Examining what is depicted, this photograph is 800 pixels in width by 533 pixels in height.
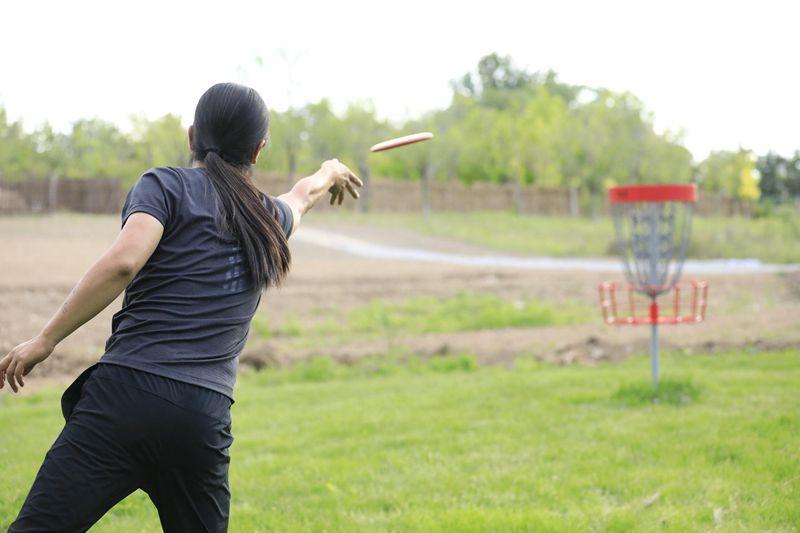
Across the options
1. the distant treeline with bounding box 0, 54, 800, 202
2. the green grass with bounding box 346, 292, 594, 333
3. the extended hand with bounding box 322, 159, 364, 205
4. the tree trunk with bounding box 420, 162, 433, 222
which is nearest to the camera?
the extended hand with bounding box 322, 159, 364, 205

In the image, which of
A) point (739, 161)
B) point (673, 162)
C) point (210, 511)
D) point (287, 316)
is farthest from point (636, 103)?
point (210, 511)

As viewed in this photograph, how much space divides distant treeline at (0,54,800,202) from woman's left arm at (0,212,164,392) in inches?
1329

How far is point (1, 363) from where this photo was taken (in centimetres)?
265

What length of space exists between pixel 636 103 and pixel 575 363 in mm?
47521

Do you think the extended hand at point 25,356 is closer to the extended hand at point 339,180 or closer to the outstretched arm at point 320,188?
the outstretched arm at point 320,188

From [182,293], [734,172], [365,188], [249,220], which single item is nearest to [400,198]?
A: [365,188]

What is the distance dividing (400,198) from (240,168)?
165 feet

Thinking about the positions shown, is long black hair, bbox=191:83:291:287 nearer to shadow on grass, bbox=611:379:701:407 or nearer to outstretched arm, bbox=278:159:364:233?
outstretched arm, bbox=278:159:364:233

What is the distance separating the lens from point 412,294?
16.8m

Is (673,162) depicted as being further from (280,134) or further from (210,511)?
(210,511)

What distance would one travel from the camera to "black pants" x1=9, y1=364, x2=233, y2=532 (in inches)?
97.5

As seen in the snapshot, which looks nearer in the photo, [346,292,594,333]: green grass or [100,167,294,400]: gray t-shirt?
[100,167,294,400]: gray t-shirt

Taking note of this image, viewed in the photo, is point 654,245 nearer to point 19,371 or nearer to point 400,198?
point 19,371

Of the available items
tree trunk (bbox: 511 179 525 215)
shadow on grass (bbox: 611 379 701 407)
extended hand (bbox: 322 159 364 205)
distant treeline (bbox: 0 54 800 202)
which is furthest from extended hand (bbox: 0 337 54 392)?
tree trunk (bbox: 511 179 525 215)
